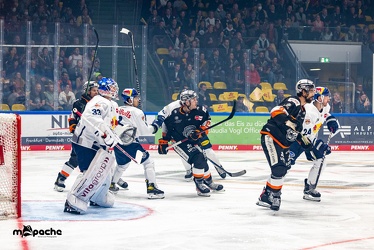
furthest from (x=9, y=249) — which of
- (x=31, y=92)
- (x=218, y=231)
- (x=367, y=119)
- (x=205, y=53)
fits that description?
(x=367, y=119)

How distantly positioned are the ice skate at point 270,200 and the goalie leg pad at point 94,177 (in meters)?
1.58

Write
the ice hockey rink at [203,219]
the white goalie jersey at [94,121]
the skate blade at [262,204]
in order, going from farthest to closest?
the skate blade at [262,204] < the white goalie jersey at [94,121] < the ice hockey rink at [203,219]

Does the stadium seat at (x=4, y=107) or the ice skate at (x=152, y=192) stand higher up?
the stadium seat at (x=4, y=107)

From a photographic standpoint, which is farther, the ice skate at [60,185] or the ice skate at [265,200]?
the ice skate at [60,185]

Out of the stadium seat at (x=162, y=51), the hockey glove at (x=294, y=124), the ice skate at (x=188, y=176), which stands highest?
the stadium seat at (x=162, y=51)

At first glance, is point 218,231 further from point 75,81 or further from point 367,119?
point 367,119

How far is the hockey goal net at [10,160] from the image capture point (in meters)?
7.22

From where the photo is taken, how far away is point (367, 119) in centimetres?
1670

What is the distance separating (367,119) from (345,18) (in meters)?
4.82

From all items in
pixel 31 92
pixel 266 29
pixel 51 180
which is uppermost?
pixel 266 29

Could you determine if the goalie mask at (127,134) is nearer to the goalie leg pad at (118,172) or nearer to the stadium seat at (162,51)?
the goalie leg pad at (118,172)

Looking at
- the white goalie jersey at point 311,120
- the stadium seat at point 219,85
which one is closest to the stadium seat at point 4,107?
the stadium seat at point 219,85

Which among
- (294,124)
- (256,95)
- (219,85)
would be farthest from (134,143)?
(256,95)

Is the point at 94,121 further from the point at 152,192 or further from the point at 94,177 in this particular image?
the point at 152,192
